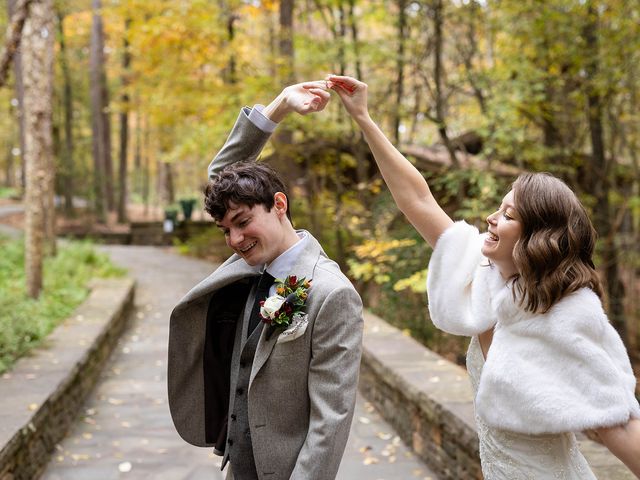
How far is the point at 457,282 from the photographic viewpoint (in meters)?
2.14

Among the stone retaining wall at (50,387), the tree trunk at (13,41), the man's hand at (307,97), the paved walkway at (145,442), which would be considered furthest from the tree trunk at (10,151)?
the man's hand at (307,97)

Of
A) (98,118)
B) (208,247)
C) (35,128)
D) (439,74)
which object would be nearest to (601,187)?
(439,74)

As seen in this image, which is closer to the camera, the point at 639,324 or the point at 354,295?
the point at 354,295

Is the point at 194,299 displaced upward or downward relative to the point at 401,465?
upward

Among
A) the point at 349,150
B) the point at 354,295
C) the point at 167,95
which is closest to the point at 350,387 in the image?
the point at 354,295

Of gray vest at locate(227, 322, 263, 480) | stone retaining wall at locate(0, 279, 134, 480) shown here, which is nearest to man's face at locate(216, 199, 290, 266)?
gray vest at locate(227, 322, 263, 480)

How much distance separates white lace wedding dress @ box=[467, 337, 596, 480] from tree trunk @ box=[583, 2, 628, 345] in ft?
27.6

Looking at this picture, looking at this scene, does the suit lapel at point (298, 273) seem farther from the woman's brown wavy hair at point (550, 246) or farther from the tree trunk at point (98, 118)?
the tree trunk at point (98, 118)

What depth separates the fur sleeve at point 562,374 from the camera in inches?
68.5

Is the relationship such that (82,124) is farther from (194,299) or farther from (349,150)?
(194,299)

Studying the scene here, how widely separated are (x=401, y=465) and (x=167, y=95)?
1119cm

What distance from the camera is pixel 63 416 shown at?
5.57 metres

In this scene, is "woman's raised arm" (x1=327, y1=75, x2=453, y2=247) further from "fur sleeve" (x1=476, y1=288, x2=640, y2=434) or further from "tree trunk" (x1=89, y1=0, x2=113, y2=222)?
"tree trunk" (x1=89, y1=0, x2=113, y2=222)

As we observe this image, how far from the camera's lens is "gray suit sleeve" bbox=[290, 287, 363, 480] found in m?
2.10
